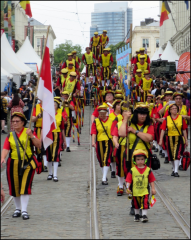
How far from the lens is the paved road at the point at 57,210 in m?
7.72

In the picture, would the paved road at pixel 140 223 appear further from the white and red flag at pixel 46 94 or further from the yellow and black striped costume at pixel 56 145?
the white and red flag at pixel 46 94

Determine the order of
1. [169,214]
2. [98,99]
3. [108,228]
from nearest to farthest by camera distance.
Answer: [108,228], [169,214], [98,99]

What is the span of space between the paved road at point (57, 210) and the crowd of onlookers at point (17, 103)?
3165mm

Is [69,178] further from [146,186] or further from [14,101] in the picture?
[14,101]

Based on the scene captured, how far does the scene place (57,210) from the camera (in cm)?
926

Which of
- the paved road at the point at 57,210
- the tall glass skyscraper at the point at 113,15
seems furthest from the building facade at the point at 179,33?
the paved road at the point at 57,210

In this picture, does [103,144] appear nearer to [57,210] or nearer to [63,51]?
[57,210]

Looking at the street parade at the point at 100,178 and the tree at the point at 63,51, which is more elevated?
the tree at the point at 63,51

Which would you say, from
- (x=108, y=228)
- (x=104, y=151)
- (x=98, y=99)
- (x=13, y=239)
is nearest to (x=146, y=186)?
(x=108, y=228)

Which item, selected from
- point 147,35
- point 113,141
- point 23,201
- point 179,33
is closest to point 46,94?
point 113,141

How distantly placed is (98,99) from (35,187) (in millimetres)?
15577

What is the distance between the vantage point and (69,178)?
12.6m

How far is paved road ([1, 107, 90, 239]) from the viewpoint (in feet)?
25.3

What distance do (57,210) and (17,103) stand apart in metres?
9.29
